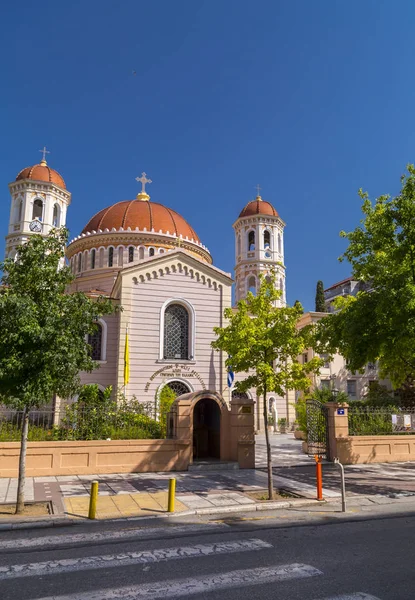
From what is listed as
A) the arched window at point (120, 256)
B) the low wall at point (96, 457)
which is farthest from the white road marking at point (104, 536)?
the arched window at point (120, 256)

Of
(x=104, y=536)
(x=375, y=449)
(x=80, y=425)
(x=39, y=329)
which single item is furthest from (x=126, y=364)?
(x=104, y=536)

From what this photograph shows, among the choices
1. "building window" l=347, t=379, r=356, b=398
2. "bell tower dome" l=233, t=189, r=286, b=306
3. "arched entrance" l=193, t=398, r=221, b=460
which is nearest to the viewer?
"arched entrance" l=193, t=398, r=221, b=460

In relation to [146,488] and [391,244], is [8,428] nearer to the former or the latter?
[146,488]

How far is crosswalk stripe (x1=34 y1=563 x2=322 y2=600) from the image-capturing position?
5.59 m

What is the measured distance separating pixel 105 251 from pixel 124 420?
851 inches

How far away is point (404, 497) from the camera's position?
12867 millimetres

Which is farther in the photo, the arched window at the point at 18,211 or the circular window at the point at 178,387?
the arched window at the point at 18,211

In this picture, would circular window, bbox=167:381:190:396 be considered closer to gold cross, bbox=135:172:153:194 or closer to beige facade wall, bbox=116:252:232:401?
beige facade wall, bbox=116:252:232:401

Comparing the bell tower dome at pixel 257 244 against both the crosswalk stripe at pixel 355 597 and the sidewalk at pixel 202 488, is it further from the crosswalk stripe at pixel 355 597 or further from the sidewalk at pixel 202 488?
the crosswalk stripe at pixel 355 597

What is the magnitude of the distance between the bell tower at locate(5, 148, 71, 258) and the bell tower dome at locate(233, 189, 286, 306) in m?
17.9

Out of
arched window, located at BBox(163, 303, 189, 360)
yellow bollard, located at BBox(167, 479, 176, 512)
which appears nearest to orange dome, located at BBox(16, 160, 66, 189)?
arched window, located at BBox(163, 303, 189, 360)

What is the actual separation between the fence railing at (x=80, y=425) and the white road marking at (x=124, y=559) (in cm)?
915

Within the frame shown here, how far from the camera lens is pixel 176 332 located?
27.9 meters

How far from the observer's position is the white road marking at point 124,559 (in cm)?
656
